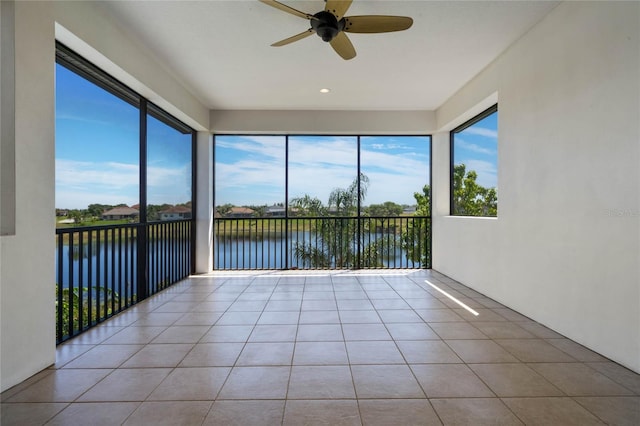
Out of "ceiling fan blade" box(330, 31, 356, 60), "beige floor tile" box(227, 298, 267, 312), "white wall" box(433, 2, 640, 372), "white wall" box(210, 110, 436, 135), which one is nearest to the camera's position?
"white wall" box(433, 2, 640, 372)

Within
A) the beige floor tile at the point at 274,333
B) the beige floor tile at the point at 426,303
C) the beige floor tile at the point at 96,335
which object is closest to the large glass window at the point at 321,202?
the beige floor tile at the point at 426,303

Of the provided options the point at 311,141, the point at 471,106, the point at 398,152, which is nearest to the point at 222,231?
the point at 311,141

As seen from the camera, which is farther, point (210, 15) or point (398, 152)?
point (398, 152)

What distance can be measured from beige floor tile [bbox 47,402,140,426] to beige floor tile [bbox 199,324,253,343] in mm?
851

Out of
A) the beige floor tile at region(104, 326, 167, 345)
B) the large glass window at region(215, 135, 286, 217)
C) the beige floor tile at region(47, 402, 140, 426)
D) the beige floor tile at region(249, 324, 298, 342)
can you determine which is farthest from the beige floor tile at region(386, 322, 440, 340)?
the large glass window at region(215, 135, 286, 217)

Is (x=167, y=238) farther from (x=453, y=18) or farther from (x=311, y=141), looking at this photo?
(x=453, y=18)

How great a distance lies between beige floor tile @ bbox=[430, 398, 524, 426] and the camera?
159 cm

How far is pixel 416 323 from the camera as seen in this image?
9.60ft

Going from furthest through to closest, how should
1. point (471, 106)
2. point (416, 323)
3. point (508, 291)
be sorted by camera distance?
1. point (471, 106)
2. point (508, 291)
3. point (416, 323)

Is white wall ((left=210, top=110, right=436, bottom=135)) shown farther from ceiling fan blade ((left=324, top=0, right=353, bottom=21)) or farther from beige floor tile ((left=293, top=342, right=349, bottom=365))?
beige floor tile ((left=293, top=342, right=349, bottom=365))

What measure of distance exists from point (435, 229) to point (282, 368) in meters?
4.02

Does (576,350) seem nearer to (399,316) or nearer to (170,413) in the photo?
(399,316)

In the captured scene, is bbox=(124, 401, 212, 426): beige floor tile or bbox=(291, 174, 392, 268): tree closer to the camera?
bbox=(124, 401, 212, 426): beige floor tile

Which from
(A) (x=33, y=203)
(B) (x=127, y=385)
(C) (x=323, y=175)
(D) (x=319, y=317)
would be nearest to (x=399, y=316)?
(D) (x=319, y=317)
